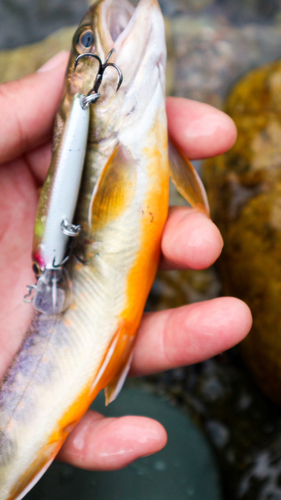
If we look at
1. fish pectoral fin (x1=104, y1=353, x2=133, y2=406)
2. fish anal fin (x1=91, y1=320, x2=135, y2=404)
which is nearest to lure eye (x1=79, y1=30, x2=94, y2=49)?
fish anal fin (x1=91, y1=320, x2=135, y2=404)

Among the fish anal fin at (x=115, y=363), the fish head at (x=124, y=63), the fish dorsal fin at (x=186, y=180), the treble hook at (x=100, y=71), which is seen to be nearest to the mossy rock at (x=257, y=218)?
the fish dorsal fin at (x=186, y=180)

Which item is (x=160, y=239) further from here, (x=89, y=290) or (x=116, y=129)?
Answer: (x=116, y=129)

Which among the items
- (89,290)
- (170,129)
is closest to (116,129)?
(170,129)

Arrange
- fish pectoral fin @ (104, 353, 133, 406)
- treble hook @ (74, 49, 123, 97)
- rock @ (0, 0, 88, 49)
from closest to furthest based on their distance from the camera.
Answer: treble hook @ (74, 49, 123, 97)
fish pectoral fin @ (104, 353, 133, 406)
rock @ (0, 0, 88, 49)

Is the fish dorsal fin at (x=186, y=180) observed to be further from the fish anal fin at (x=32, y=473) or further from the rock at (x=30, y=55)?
the rock at (x=30, y=55)

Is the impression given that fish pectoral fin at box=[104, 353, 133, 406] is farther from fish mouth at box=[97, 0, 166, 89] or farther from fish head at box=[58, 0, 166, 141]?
fish mouth at box=[97, 0, 166, 89]
